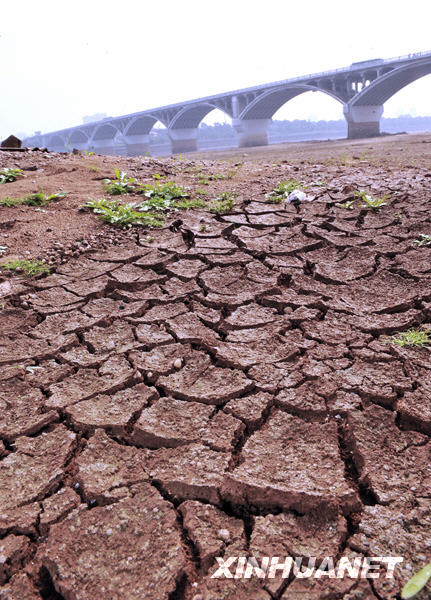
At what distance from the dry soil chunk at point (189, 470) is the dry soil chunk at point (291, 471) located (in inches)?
2.0

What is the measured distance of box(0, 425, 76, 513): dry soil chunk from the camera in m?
1.48

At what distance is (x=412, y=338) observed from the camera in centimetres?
223

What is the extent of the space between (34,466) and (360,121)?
34.6 m

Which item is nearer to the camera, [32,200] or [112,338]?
[112,338]

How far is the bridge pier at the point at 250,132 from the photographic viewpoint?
3900 cm

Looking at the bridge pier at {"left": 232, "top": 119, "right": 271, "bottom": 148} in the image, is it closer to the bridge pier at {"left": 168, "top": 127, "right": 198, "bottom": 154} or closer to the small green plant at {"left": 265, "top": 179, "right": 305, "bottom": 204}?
the bridge pier at {"left": 168, "top": 127, "right": 198, "bottom": 154}

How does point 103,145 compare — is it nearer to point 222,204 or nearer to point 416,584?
point 222,204

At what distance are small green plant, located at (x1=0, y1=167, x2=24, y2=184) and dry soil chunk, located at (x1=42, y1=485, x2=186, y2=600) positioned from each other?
15.6ft

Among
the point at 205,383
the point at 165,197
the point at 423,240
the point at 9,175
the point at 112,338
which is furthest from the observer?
the point at 9,175

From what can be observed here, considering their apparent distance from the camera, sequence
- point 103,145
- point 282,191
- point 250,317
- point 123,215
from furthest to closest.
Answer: point 103,145, point 282,191, point 123,215, point 250,317

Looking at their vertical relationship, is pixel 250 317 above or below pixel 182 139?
below

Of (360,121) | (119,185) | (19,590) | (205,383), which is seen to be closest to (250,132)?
(360,121)

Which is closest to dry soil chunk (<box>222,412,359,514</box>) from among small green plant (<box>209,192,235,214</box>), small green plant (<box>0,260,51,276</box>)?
small green plant (<box>0,260,51,276</box>)

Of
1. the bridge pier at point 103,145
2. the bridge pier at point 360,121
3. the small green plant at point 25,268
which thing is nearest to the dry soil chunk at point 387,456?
the small green plant at point 25,268
